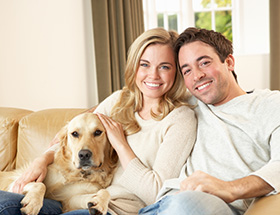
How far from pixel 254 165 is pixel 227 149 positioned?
13 cm

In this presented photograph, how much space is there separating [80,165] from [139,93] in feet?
1.80

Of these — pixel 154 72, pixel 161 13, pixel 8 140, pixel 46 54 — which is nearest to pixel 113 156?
pixel 154 72

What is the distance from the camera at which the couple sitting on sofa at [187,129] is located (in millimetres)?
1427

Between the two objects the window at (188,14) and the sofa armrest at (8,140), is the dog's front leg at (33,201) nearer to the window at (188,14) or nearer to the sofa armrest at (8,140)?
the sofa armrest at (8,140)

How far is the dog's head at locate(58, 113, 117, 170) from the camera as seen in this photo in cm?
173

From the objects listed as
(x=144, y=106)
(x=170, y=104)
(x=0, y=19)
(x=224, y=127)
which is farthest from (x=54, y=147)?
(x=0, y=19)

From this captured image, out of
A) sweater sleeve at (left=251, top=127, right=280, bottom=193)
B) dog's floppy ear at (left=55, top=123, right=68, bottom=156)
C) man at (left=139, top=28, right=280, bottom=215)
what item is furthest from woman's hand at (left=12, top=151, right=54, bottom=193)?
sweater sleeve at (left=251, top=127, right=280, bottom=193)

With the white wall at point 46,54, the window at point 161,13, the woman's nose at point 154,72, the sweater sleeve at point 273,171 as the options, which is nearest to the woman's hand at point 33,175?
the woman's nose at point 154,72

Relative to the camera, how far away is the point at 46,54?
4188mm

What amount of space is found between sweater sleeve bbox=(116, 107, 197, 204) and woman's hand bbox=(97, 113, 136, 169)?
42mm

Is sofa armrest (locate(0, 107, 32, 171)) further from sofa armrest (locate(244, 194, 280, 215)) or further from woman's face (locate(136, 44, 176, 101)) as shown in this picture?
sofa armrest (locate(244, 194, 280, 215))

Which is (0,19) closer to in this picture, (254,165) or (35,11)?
(35,11)

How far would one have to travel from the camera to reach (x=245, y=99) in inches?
64.6

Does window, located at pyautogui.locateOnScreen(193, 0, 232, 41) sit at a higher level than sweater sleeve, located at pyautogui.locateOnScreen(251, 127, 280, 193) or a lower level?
higher
